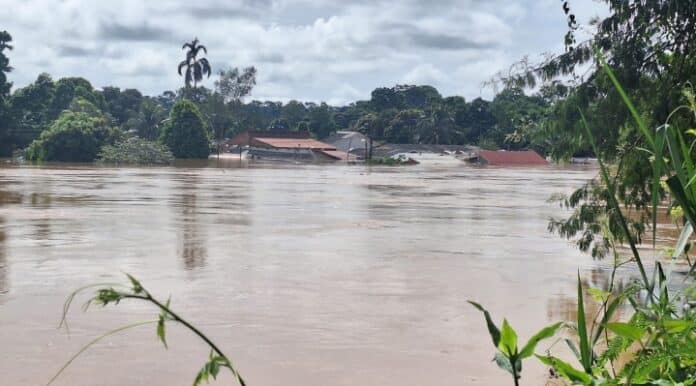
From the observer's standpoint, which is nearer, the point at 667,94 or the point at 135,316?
the point at 135,316

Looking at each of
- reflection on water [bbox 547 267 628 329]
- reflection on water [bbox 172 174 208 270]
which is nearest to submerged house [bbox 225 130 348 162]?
reflection on water [bbox 172 174 208 270]

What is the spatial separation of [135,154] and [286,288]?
64.0 metres

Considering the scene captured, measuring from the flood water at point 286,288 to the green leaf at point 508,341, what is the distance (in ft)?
17.0

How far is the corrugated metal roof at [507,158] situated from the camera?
3172 inches

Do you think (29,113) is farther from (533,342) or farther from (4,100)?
(533,342)

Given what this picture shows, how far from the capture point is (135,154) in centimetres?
7200

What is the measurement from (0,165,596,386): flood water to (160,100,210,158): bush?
2222 inches

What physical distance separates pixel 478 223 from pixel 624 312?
1126cm

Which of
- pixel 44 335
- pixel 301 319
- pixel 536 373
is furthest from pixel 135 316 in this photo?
pixel 536 373

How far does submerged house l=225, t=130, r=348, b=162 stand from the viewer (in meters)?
82.2

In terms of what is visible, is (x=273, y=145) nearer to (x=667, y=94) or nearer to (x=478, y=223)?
(x=478, y=223)

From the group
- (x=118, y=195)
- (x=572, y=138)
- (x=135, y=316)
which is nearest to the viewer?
(x=135, y=316)

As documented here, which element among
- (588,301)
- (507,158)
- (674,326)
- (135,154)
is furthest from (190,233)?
(507,158)

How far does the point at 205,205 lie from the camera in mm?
24328
